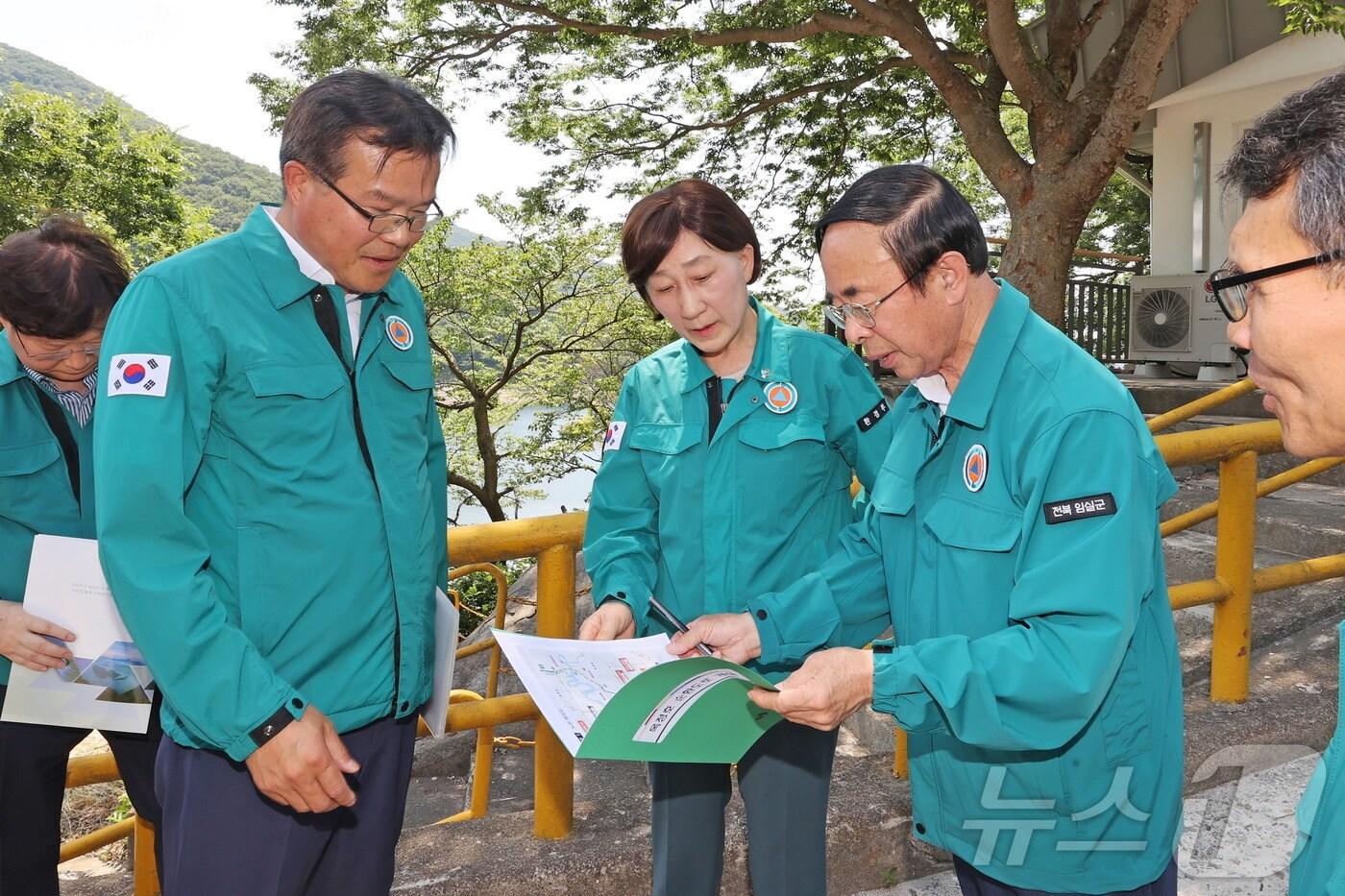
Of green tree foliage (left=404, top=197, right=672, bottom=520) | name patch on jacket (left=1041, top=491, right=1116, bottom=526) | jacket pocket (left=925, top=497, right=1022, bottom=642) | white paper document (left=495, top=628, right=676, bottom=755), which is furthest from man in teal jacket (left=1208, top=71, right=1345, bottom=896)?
green tree foliage (left=404, top=197, right=672, bottom=520)

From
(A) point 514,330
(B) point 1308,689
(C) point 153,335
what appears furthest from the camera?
(A) point 514,330

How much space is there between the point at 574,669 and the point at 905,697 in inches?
23.1

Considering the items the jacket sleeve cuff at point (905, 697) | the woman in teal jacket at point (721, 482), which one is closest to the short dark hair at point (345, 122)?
the woman in teal jacket at point (721, 482)

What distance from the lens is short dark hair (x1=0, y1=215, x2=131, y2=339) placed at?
205 centimetres

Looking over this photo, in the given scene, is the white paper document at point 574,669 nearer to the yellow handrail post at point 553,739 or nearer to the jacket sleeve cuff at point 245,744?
the jacket sleeve cuff at point 245,744

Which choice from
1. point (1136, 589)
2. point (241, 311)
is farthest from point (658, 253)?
point (1136, 589)

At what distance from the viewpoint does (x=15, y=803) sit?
84.0 inches

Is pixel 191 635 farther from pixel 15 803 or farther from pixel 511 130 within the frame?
pixel 511 130

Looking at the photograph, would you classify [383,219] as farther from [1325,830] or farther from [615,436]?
[1325,830]

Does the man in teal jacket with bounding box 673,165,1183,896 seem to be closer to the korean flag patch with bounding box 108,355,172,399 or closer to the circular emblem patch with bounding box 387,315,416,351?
the circular emblem patch with bounding box 387,315,416,351

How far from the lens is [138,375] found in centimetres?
153

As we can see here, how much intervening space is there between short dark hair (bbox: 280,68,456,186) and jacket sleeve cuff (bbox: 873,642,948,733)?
47.3 inches

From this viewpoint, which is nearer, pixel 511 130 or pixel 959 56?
pixel 959 56

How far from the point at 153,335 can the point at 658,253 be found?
Answer: 103 centimetres
